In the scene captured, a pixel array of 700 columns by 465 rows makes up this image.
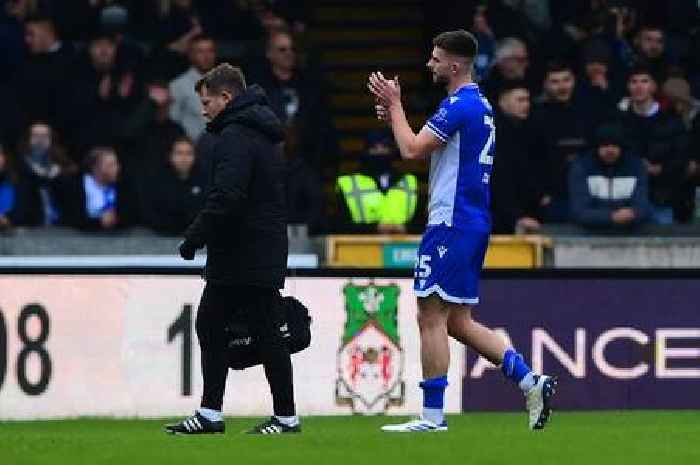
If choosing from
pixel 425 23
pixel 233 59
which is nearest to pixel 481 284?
pixel 233 59

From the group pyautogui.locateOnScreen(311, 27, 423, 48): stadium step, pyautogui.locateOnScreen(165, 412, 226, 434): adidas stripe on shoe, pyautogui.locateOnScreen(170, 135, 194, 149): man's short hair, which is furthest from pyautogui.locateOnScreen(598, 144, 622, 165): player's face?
pyautogui.locateOnScreen(165, 412, 226, 434): adidas stripe on shoe

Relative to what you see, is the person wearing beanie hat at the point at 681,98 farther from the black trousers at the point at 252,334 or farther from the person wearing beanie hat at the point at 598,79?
the black trousers at the point at 252,334

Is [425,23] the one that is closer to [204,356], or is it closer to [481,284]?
[481,284]

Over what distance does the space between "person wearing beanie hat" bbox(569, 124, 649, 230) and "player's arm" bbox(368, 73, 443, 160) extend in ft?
23.0

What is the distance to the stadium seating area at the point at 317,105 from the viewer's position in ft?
59.8

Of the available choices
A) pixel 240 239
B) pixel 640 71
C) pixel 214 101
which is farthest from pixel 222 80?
pixel 640 71

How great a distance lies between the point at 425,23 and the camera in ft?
74.5

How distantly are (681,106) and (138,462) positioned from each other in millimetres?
11255

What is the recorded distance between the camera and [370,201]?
18594 mm

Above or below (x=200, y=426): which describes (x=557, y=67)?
above

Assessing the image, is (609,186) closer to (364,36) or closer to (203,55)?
(203,55)

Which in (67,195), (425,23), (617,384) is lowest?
(617,384)

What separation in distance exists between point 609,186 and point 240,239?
7396mm

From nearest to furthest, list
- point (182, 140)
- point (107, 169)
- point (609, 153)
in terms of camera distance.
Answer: point (107, 169) < point (182, 140) < point (609, 153)
